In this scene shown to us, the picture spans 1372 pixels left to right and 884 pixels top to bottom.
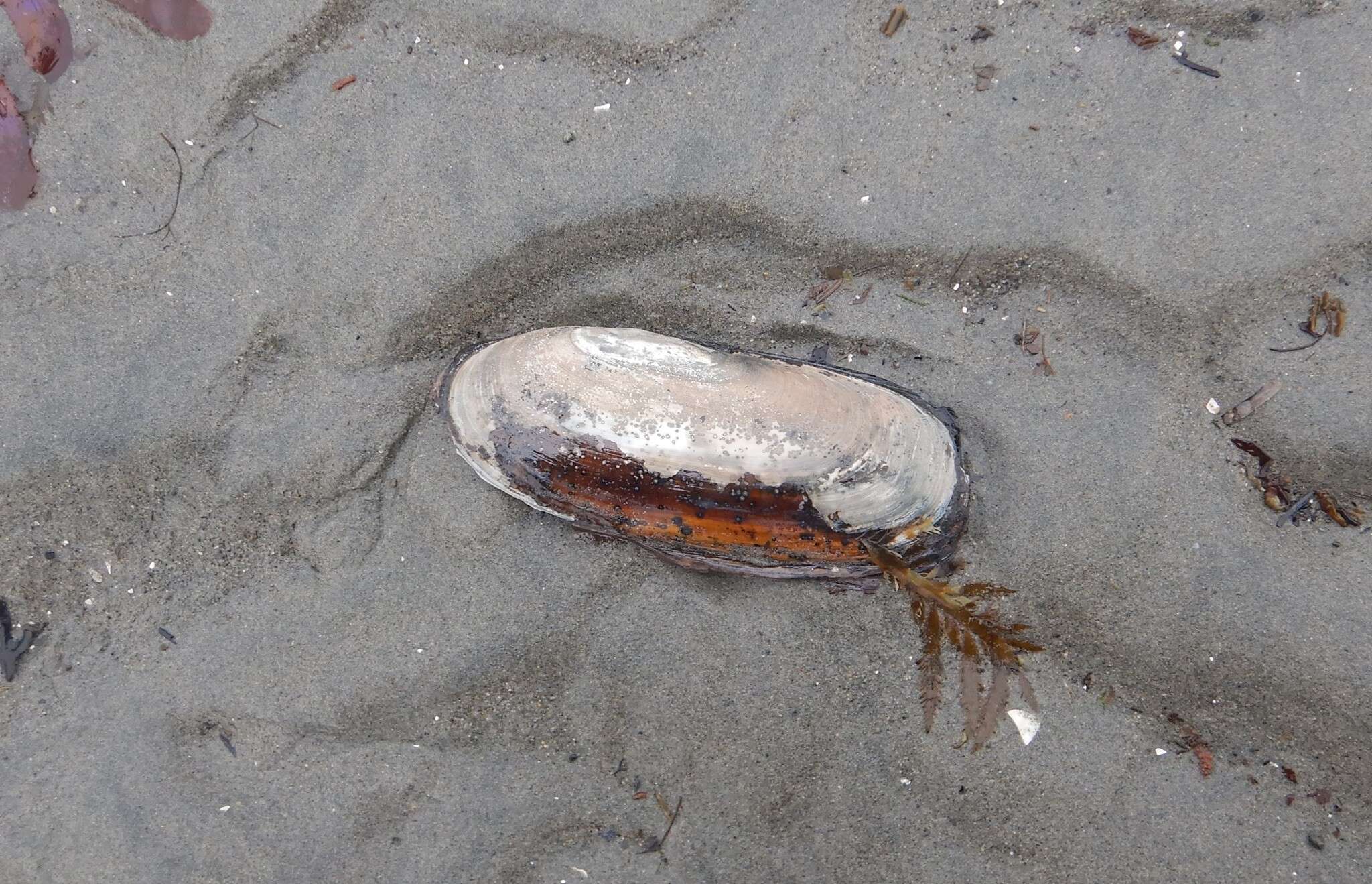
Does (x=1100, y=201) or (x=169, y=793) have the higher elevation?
(x=1100, y=201)

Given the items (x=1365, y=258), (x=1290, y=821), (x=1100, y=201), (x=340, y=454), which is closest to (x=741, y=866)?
(x=1290, y=821)

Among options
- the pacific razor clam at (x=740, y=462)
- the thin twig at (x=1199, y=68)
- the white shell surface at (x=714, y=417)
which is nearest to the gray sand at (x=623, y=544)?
the thin twig at (x=1199, y=68)

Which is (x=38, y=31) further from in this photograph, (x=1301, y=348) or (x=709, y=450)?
(x=1301, y=348)

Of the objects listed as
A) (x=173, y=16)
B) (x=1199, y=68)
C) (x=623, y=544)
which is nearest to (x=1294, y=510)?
(x=1199, y=68)

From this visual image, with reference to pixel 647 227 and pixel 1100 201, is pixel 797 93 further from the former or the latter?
pixel 1100 201

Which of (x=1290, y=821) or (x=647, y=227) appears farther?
(x=647, y=227)

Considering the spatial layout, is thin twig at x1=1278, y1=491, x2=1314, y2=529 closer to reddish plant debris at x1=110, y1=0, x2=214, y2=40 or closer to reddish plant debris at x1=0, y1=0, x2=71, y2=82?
reddish plant debris at x1=110, y1=0, x2=214, y2=40

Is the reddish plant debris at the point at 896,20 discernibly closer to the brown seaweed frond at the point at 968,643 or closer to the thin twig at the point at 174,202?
the brown seaweed frond at the point at 968,643
